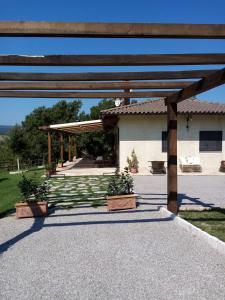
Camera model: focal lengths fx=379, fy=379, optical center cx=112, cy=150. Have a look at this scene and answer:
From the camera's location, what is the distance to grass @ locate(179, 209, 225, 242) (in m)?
6.49

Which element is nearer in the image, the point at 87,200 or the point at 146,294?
the point at 146,294

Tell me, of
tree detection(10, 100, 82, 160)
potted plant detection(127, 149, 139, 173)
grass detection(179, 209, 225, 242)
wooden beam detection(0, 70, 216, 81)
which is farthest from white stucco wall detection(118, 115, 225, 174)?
tree detection(10, 100, 82, 160)

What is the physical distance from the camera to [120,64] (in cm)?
475

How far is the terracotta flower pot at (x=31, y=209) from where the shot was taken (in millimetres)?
8422

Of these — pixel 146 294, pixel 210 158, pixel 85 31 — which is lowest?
pixel 146 294

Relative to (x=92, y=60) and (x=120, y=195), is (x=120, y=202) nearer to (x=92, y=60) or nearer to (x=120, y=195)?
(x=120, y=195)

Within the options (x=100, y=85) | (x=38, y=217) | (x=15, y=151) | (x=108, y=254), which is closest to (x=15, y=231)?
(x=38, y=217)

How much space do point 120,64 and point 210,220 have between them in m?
4.17

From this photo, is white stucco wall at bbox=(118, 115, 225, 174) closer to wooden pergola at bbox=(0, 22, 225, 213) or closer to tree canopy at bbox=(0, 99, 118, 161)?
wooden pergola at bbox=(0, 22, 225, 213)

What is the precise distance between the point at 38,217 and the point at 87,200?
232cm

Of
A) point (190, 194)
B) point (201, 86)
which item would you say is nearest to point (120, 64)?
point (201, 86)

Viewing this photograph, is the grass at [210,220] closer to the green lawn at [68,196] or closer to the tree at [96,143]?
the green lawn at [68,196]

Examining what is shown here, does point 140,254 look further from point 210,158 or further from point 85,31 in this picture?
point 210,158

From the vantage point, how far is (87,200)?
10664 millimetres
